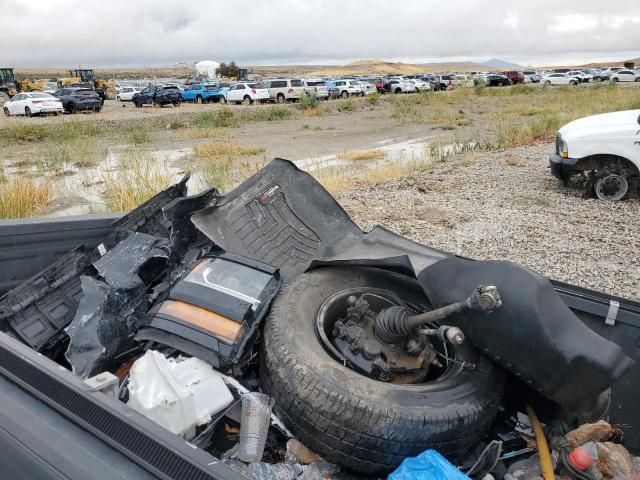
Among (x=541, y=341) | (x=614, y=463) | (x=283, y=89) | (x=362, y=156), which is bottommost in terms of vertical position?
(x=362, y=156)

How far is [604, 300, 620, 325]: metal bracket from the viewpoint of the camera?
224 cm

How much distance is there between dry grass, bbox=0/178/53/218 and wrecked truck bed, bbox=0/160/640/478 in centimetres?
432

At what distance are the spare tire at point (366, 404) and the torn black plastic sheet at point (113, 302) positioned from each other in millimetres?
717

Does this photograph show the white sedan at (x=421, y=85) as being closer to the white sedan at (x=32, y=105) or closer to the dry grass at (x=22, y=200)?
the white sedan at (x=32, y=105)

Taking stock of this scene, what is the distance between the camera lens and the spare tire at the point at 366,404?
1882 millimetres

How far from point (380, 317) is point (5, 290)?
6.64 ft

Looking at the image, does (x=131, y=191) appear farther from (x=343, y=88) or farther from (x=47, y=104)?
(x=343, y=88)

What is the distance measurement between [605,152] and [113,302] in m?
7.11

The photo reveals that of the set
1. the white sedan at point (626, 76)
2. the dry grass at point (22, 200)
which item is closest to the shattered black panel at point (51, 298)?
the dry grass at point (22, 200)

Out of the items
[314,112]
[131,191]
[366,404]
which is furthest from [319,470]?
[314,112]

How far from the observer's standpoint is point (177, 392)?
1894mm

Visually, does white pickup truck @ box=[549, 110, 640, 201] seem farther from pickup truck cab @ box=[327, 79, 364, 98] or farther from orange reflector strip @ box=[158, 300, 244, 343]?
pickup truck cab @ box=[327, 79, 364, 98]

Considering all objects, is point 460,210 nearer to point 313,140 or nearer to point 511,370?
point 511,370

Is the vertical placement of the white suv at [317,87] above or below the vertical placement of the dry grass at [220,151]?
above
